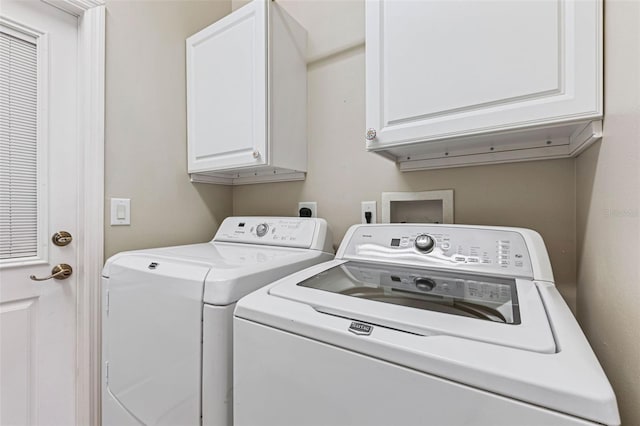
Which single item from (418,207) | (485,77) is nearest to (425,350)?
(485,77)

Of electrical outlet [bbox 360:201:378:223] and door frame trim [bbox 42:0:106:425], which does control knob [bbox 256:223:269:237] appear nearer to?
electrical outlet [bbox 360:201:378:223]

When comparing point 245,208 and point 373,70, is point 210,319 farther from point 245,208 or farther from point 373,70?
point 245,208

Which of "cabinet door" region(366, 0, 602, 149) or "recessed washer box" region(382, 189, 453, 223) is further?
Result: "recessed washer box" region(382, 189, 453, 223)

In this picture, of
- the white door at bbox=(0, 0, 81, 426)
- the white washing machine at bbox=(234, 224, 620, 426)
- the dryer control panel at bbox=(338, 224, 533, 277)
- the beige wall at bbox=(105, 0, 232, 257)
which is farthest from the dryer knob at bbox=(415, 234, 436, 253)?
the white door at bbox=(0, 0, 81, 426)

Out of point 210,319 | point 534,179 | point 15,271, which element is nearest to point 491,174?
point 534,179

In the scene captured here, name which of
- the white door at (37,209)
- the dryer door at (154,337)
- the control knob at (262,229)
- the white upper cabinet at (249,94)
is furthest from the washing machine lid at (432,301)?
the white door at (37,209)

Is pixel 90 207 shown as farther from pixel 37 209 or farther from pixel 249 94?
pixel 249 94

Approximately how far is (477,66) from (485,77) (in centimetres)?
4

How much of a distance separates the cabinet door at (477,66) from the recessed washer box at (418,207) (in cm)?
39

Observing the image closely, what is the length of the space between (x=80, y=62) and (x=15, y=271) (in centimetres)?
94

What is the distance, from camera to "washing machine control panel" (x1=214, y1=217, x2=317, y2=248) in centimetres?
138

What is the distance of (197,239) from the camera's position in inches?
70.6

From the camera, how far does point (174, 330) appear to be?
908 mm

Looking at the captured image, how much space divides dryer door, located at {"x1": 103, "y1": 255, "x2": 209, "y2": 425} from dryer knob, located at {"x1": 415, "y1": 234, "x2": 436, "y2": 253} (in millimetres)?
712
